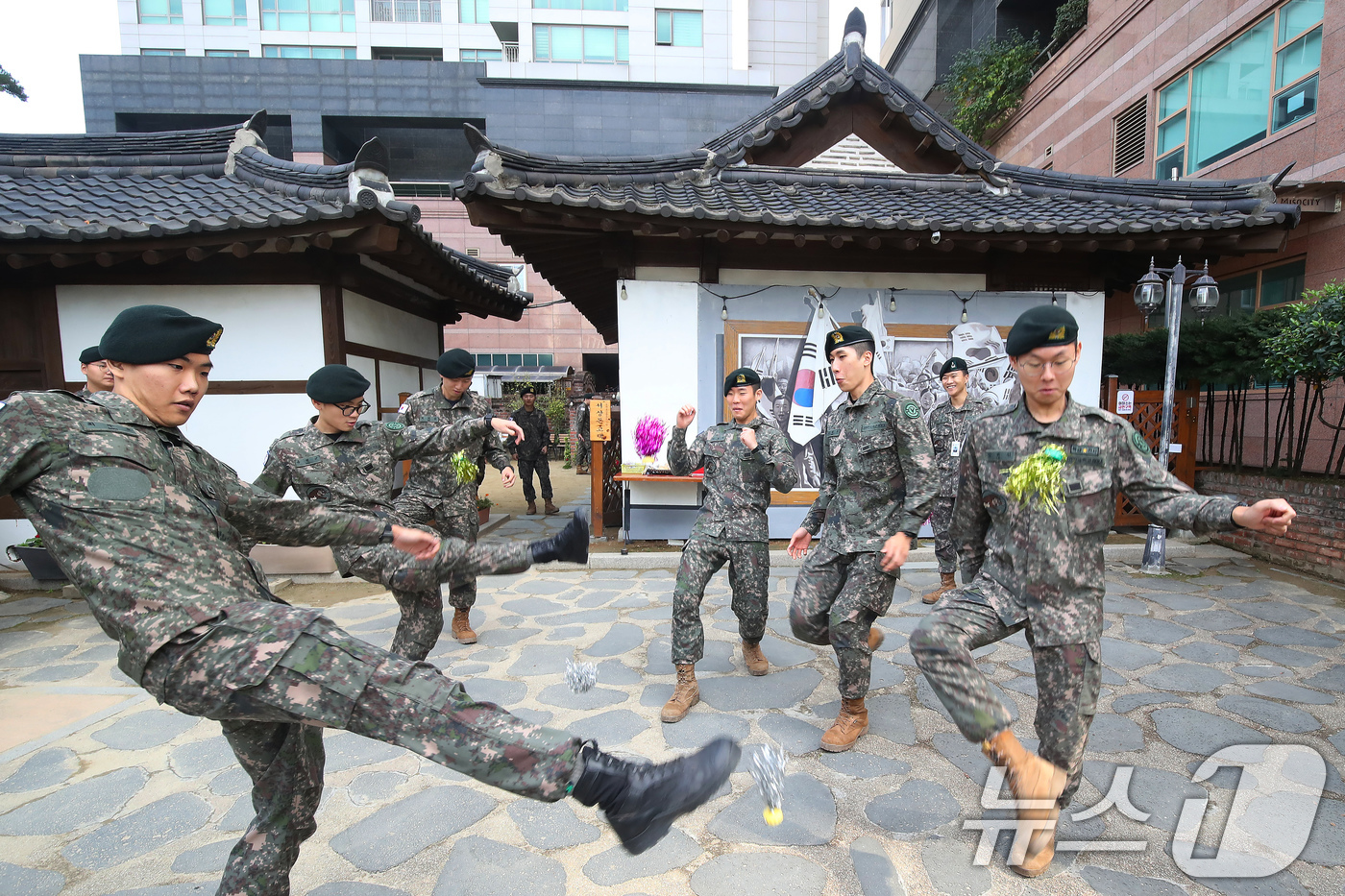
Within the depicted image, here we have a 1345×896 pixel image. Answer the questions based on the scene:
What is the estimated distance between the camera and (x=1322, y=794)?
2990 mm

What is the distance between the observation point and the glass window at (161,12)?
32438 mm

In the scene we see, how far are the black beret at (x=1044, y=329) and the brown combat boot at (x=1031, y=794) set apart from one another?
1.50m

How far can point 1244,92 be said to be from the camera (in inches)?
429

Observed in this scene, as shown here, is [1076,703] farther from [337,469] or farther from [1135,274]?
[1135,274]

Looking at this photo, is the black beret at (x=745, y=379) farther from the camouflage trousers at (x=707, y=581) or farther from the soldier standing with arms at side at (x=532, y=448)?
the soldier standing with arms at side at (x=532, y=448)

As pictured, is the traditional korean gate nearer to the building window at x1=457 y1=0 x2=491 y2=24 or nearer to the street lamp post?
the street lamp post

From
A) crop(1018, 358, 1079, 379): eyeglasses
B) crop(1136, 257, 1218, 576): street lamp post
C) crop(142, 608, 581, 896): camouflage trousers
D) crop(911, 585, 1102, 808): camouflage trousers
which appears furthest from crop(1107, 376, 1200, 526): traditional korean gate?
crop(142, 608, 581, 896): camouflage trousers

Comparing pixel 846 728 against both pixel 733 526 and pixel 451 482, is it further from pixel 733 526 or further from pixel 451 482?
pixel 451 482

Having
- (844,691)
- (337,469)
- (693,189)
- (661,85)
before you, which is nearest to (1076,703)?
(844,691)

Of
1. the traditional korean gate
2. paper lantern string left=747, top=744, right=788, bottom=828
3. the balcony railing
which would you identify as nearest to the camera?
paper lantern string left=747, top=744, right=788, bottom=828

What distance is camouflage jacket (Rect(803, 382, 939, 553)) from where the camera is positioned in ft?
11.3

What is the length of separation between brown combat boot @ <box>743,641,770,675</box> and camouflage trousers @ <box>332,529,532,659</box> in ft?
6.81

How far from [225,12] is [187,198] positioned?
37076 millimetres

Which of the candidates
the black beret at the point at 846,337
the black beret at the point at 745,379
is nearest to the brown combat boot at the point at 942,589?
the black beret at the point at 745,379
